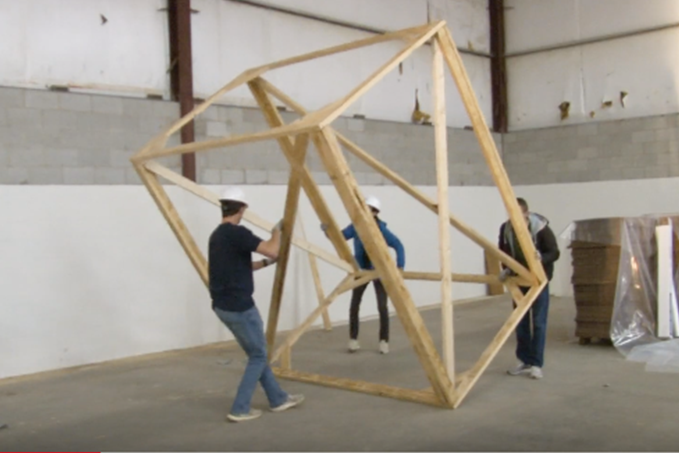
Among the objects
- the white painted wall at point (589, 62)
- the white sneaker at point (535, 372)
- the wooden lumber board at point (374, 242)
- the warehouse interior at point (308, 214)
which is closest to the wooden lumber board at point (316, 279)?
the warehouse interior at point (308, 214)

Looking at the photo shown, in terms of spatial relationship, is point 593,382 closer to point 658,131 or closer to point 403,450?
point 403,450

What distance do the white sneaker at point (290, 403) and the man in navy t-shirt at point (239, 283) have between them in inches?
7.7

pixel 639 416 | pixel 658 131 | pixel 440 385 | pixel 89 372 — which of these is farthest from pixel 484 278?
pixel 658 131

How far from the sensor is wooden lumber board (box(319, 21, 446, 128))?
4.54 m

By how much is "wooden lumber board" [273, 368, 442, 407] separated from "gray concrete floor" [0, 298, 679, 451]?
8 centimetres

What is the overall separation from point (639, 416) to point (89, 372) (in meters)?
4.65

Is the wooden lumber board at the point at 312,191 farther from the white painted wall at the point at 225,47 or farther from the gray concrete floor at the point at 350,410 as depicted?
the white painted wall at the point at 225,47

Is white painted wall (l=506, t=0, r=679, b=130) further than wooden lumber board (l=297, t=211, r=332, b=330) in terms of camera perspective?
Yes

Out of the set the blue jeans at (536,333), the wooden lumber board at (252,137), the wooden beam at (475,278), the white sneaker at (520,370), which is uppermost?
the wooden lumber board at (252,137)

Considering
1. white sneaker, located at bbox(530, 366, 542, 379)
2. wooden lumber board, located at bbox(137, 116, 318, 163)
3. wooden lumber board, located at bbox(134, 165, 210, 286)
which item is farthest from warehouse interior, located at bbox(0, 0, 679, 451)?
wooden lumber board, located at bbox(137, 116, 318, 163)

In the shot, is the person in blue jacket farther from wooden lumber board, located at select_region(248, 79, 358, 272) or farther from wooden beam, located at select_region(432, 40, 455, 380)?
wooden beam, located at select_region(432, 40, 455, 380)

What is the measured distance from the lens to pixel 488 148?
566cm

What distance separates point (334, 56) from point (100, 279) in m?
4.42

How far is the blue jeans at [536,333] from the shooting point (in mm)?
6098
